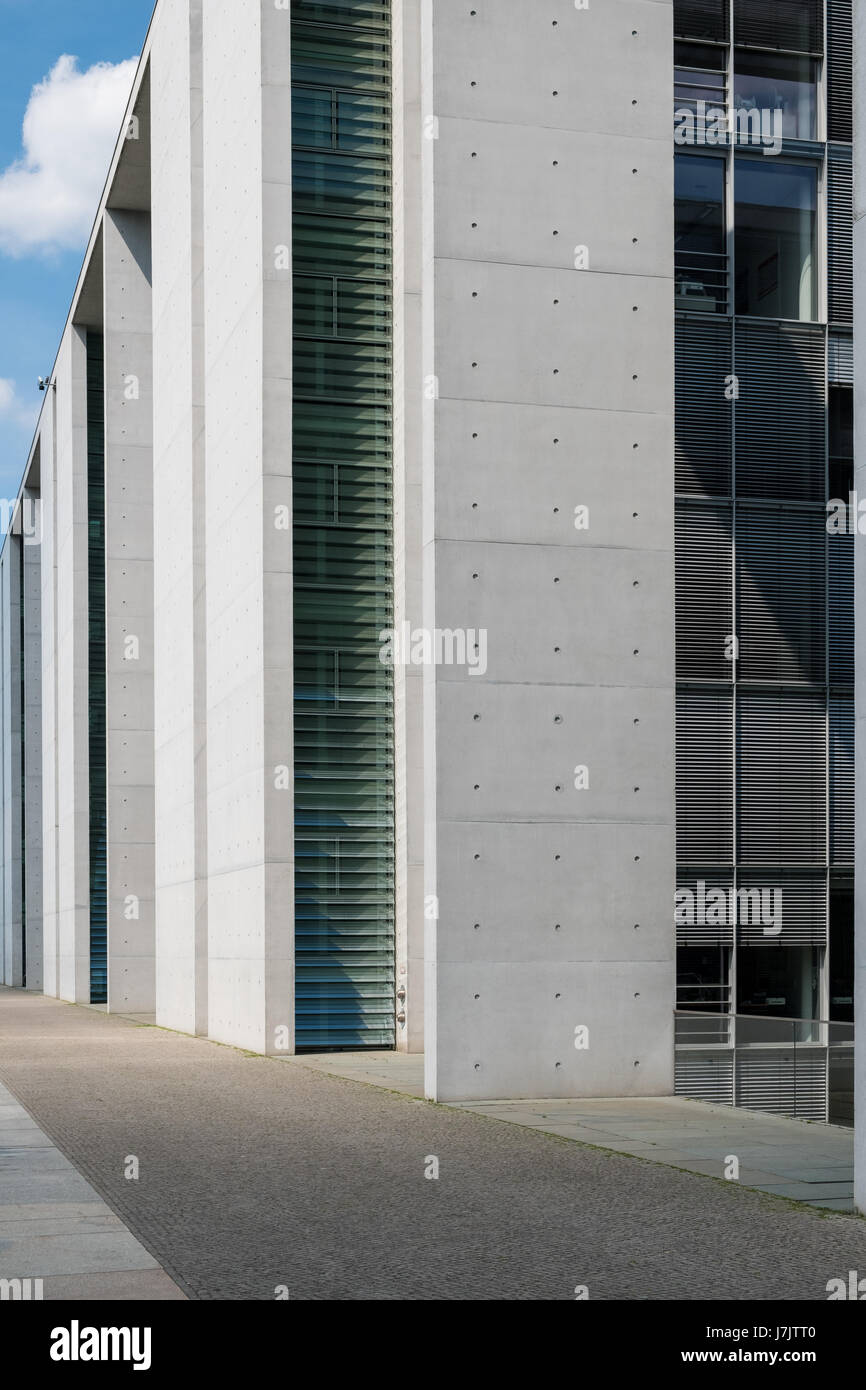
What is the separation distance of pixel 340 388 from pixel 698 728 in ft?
24.5

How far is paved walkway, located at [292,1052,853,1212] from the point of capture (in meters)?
10.7

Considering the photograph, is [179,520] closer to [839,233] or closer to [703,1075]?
[839,233]

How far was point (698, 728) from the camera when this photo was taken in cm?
1803

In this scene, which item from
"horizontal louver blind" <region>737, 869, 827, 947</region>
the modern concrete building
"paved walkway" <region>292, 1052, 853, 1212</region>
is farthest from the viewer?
"horizontal louver blind" <region>737, 869, 827, 947</region>

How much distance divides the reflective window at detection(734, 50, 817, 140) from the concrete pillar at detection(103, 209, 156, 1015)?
2086 cm

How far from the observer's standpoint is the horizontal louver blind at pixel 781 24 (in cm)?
1920

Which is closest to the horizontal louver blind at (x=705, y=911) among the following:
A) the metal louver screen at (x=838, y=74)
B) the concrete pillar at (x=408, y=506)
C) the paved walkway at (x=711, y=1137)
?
the paved walkway at (x=711, y=1137)

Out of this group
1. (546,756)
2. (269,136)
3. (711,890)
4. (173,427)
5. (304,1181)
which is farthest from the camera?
(173,427)

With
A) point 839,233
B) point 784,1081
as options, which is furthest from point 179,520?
point 784,1081

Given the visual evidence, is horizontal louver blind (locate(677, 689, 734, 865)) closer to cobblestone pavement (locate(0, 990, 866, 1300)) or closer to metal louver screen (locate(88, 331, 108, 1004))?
cobblestone pavement (locate(0, 990, 866, 1300))

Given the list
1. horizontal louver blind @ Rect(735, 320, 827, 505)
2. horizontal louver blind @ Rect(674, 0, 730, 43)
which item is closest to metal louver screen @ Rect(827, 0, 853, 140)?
horizontal louver blind @ Rect(674, 0, 730, 43)

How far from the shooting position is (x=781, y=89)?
63.5 ft
